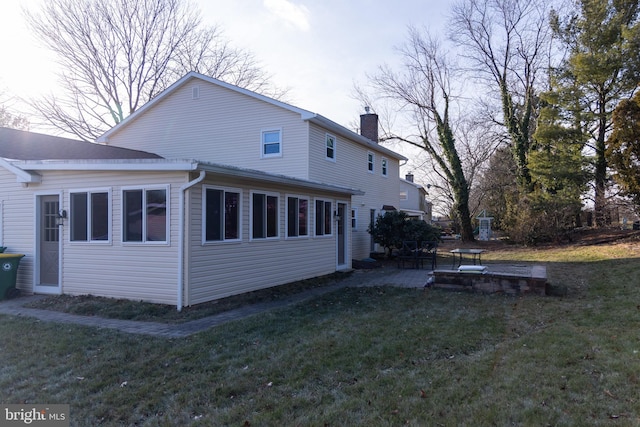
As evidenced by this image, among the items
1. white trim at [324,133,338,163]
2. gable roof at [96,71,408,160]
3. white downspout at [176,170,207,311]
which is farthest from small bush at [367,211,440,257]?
white downspout at [176,170,207,311]

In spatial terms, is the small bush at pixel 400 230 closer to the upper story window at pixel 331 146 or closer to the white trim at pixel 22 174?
the upper story window at pixel 331 146

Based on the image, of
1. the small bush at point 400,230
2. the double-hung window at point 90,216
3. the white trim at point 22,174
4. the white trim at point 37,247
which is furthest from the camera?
the small bush at point 400,230

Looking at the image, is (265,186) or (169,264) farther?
(265,186)

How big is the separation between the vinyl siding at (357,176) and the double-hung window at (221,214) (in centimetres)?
538

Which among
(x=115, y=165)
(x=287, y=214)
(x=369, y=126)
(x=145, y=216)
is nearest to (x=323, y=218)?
(x=287, y=214)

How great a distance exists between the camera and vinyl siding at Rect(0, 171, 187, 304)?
7977mm

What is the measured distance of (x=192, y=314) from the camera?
7.38m

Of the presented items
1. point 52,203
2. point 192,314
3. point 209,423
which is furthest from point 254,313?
point 52,203

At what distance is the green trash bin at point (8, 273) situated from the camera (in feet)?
29.2

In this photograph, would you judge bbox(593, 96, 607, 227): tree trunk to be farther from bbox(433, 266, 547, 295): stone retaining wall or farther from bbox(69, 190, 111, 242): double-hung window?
bbox(69, 190, 111, 242): double-hung window

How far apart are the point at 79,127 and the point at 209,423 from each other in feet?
80.4

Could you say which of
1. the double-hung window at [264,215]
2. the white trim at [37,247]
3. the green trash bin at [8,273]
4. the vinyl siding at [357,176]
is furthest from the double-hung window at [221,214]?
the vinyl siding at [357,176]

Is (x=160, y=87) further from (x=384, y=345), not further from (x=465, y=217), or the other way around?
(x=384, y=345)

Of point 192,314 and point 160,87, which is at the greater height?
point 160,87
